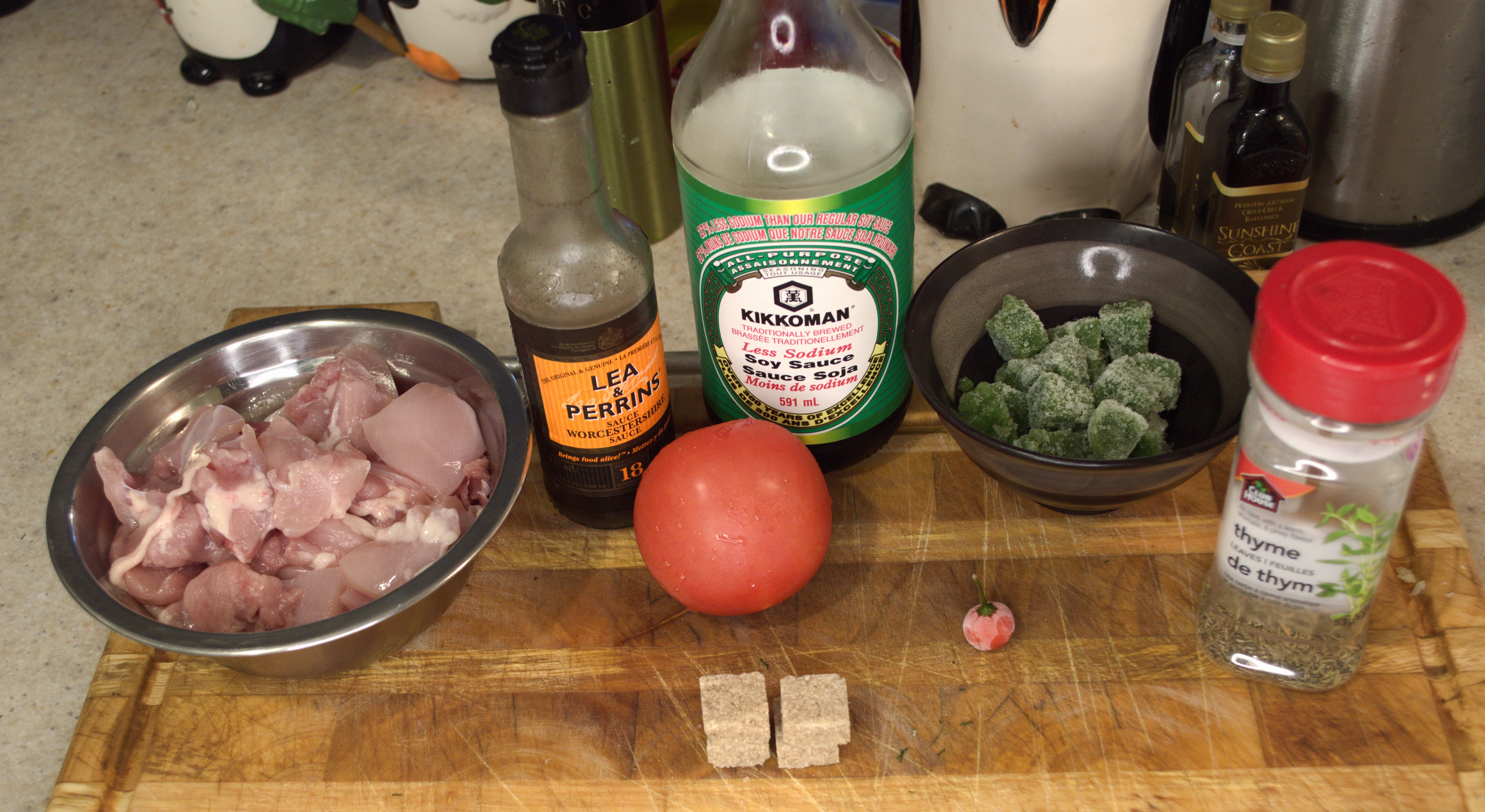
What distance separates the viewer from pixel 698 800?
85 centimetres

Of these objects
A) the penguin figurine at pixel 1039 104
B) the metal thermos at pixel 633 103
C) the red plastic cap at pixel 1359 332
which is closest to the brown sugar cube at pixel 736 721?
the red plastic cap at pixel 1359 332

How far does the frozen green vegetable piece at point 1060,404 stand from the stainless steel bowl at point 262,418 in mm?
405

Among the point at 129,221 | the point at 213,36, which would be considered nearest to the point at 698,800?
the point at 129,221

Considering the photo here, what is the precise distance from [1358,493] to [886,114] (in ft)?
1.40

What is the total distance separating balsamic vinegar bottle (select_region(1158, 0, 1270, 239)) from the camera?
1159 mm

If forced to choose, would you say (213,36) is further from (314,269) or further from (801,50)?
(801,50)

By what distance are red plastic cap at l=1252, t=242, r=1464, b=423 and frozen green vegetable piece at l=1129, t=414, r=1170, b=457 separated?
0.71ft

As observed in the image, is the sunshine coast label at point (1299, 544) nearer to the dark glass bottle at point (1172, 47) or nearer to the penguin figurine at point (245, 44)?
the dark glass bottle at point (1172, 47)

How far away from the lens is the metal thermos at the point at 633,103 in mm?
1342

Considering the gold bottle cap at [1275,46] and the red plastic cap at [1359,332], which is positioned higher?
the red plastic cap at [1359,332]


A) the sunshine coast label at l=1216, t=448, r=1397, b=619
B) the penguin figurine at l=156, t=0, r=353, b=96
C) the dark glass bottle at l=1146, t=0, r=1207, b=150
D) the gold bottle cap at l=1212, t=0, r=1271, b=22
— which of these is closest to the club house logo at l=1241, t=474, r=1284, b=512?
the sunshine coast label at l=1216, t=448, r=1397, b=619

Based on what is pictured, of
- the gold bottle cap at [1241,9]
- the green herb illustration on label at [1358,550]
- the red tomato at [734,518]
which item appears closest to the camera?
the green herb illustration on label at [1358,550]

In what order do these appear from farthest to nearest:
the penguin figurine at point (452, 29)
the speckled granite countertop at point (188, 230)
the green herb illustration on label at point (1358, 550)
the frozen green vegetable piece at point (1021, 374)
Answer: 1. the penguin figurine at point (452, 29)
2. the speckled granite countertop at point (188, 230)
3. the frozen green vegetable piece at point (1021, 374)
4. the green herb illustration on label at point (1358, 550)

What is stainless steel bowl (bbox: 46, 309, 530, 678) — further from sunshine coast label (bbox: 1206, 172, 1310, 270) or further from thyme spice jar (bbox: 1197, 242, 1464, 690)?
sunshine coast label (bbox: 1206, 172, 1310, 270)
